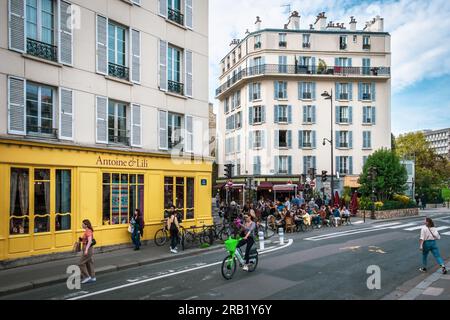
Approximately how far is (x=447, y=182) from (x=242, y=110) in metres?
44.1

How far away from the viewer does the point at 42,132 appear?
487 inches

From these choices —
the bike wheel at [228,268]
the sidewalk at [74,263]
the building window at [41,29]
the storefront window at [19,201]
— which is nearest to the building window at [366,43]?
the sidewalk at [74,263]

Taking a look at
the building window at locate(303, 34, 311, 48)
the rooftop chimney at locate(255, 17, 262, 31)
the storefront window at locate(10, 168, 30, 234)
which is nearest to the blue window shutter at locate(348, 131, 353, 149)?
the building window at locate(303, 34, 311, 48)

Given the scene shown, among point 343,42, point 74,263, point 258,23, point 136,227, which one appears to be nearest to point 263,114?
point 258,23

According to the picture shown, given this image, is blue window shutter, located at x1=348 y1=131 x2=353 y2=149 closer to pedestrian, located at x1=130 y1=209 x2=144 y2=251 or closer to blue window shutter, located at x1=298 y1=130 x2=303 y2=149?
blue window shutter, located at x1=298 y1=130 x2=303 y2=149

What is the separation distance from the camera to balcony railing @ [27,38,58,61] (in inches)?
472

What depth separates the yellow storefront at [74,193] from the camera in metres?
11.3

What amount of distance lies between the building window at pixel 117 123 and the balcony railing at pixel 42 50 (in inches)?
109

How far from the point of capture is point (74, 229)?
12.9m

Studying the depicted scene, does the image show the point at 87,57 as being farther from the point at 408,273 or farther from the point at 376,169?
the point at 376,169

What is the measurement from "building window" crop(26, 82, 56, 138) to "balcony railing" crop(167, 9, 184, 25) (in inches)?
273

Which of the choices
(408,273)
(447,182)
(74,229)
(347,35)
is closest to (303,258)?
(408,273)

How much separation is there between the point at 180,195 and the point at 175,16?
27.2ft

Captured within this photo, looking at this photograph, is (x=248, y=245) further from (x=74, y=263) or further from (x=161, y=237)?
(x=161, y=237)
